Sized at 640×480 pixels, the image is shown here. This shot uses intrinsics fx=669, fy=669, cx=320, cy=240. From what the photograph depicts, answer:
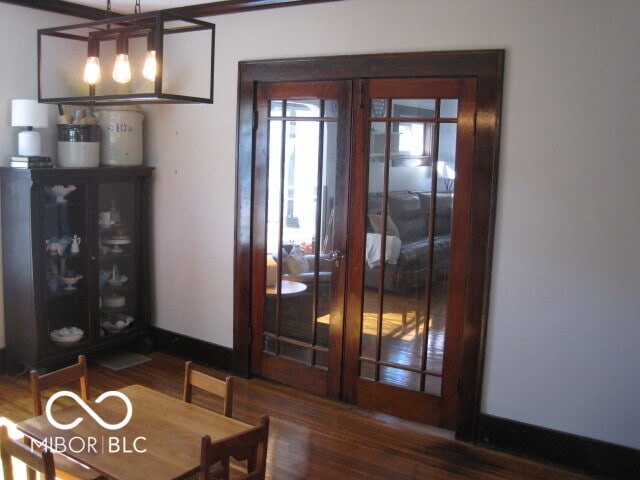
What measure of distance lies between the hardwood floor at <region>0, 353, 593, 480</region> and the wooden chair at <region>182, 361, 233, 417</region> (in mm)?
775

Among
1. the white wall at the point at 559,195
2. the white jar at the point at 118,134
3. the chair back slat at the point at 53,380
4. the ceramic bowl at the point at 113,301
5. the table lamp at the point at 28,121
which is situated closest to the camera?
the chair back slat at the point at 53,380

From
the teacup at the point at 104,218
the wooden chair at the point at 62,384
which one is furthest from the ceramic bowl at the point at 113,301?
the wooden chair at the point at 62,384

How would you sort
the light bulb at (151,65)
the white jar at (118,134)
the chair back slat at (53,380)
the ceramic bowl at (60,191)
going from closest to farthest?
1. the light bulb at (151,65)
2. the chair back slat at (53,380)
3. the ceramic bowl at (60,191)
4. the white jar at (118,134)

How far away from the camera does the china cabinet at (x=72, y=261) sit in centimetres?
448

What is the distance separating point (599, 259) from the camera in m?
3.42

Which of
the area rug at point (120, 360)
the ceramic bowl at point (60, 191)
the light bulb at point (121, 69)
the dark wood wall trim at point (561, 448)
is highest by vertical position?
the light bulb at point (121, 69)

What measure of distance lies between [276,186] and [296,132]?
395 mm

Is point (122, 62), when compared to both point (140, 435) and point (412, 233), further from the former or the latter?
point (412, 233)

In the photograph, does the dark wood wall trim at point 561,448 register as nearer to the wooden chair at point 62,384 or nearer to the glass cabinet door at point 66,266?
the wooden chair at point 62,384

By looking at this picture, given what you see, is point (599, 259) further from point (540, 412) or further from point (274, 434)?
point (274, 434)

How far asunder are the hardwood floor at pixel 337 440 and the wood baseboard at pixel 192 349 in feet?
0.87

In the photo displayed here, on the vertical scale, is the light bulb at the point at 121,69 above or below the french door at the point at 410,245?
above

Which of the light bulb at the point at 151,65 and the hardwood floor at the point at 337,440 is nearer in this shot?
the light bulb at the point at 151,65

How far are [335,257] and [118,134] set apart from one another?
6.33 ft
